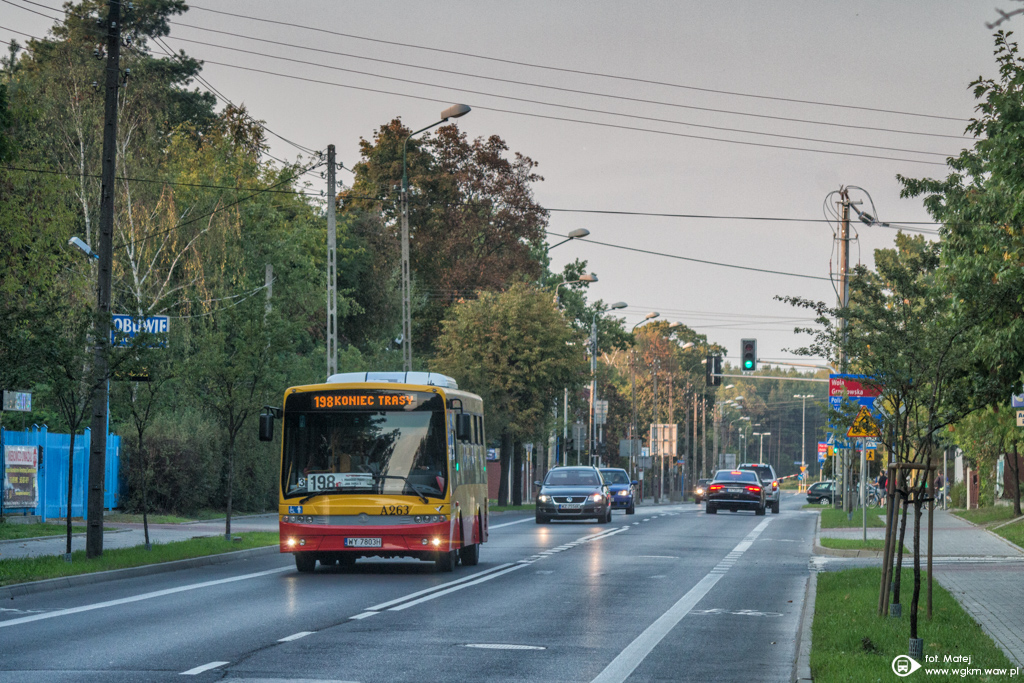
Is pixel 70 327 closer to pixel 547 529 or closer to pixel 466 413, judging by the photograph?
pixel 547 529

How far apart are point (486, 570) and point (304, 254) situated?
36.4 meters

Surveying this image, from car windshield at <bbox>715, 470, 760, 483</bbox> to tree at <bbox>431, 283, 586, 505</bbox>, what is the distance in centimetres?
810

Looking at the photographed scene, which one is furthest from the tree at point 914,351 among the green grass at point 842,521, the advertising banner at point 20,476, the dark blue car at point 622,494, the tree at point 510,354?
the tree at point 510,354

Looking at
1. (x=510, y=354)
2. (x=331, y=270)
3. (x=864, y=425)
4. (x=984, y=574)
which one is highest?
(x=331, y=270)

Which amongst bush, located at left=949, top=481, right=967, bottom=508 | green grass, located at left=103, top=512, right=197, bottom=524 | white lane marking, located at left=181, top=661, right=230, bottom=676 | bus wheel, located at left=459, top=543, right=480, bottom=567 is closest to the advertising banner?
green grass, located at left=103, top=512, right=197, bottom=524

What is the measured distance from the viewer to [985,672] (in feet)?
32.9

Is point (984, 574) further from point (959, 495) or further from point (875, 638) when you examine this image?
point (959, 495)

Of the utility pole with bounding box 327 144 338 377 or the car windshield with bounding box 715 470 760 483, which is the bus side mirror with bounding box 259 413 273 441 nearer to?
the utility pole with bounding box 327 144 338 377

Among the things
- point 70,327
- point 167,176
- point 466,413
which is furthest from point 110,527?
point 167,176

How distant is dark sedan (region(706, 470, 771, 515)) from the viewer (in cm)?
5000

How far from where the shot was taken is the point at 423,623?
1443 centimetres

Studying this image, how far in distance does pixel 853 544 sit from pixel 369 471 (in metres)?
11.4

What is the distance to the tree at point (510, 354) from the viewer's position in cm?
5484
